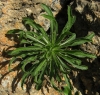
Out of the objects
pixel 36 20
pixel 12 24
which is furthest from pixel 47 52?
pixel 12 24

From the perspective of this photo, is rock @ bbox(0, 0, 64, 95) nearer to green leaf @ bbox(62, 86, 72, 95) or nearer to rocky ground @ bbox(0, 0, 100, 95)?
rocky ground @ bbox(0, 0, 100, 95)

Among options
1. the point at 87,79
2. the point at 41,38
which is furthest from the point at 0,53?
the point at 87,79

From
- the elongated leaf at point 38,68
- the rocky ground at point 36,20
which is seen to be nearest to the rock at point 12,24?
the rocky ground at point 36,20

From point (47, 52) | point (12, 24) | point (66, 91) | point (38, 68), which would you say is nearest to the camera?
point (38, 68)

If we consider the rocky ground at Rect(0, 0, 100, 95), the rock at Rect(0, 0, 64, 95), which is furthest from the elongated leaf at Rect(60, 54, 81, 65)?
the rock at Rect(0, 0, 64, 95)

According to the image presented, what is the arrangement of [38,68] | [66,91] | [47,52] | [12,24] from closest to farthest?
[38,68]
[47,52]
[12,24]
[66,91]

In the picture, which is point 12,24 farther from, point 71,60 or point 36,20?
point 71,60

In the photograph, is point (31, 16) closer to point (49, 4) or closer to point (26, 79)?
point (49, 4)

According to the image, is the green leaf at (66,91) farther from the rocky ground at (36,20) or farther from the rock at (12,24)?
the rock at (12,24)

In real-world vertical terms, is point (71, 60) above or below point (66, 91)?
above
